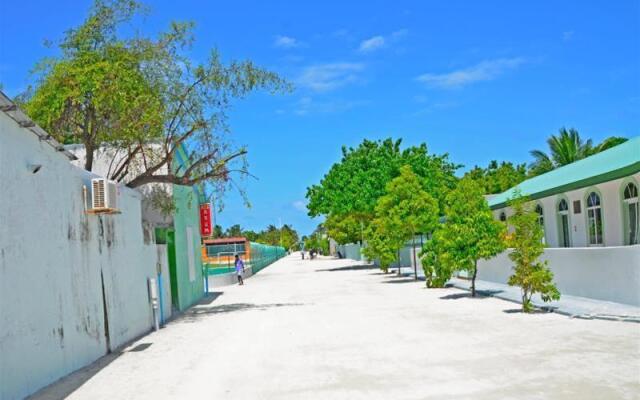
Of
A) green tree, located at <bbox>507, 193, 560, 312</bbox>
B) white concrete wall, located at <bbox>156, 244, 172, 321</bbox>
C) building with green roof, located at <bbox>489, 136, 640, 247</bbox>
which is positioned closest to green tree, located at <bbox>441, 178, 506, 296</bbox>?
building with green roof, located at <bbox>489, 136, 640, 247</bbox>

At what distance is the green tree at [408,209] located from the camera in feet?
104

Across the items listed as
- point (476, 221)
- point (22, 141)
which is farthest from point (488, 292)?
point (22, 141)

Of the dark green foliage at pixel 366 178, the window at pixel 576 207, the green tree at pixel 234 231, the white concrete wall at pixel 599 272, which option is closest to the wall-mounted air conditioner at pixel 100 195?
the white concrete wall at pixel 599 272

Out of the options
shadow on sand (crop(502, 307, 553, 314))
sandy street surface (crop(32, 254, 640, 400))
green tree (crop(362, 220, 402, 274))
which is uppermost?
green tree (crop(362, 220, 402, 274))

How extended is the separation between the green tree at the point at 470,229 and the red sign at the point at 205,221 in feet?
44.9

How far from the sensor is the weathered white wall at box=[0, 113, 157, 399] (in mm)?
8594

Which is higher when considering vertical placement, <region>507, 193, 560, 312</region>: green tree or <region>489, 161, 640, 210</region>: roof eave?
<region>489, 161, 640, 210</region>: roof eave

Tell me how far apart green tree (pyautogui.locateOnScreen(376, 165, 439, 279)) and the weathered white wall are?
19.0 meters

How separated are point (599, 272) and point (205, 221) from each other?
19.1 metres

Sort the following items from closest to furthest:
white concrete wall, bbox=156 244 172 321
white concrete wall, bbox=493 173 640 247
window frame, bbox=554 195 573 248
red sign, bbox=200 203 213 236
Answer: white concrete wall, bbox=156 244 172 321 < white concrete wall, bbox=493 173 640 247 < window frame, bbox=554 195 573 248 < red sign, bbox=200 203 213 236

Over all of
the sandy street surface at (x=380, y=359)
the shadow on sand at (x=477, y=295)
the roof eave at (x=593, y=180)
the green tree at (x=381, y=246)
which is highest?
the roof eave at (x=593, y=180)

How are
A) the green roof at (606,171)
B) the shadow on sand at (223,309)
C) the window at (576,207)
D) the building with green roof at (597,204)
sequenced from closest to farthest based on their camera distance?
the green roof at (606,171) < the building with green roof at (597,204) < the shadow on sand at (223,309) < the window at (576,207)

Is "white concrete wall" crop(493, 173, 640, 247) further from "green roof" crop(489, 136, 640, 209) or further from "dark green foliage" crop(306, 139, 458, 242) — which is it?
"dark green foliage" crop(306, 139, 458, 242)

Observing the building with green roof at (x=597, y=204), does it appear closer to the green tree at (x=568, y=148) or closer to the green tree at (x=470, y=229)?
the green tree at (x=470, y=229)
